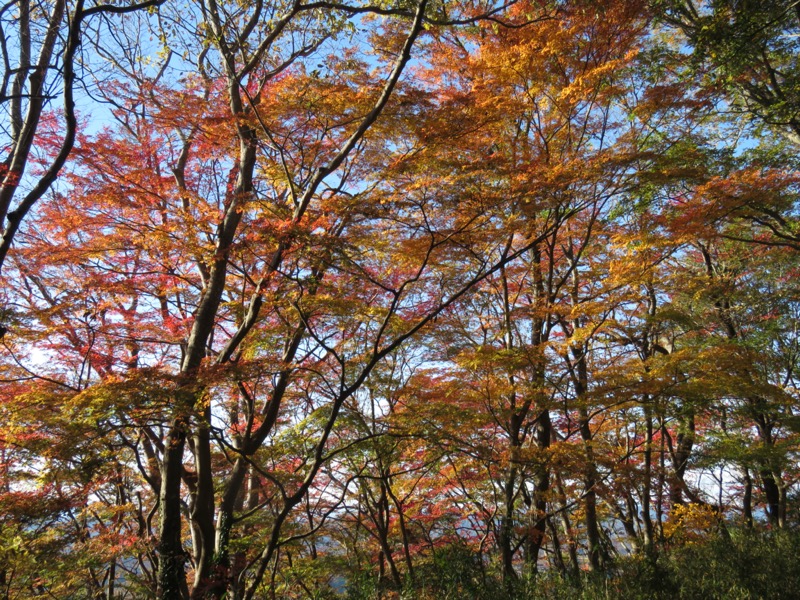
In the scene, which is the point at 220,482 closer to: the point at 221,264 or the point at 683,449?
the point at 221,264

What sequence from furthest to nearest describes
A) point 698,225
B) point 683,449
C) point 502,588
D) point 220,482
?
point 683,449
point 220,482
point 698,225
point 502,588

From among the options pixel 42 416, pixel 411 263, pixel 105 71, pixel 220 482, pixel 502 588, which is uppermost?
pixel 105 71

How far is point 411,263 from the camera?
6258 millimetres

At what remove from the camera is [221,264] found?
20.1 ft

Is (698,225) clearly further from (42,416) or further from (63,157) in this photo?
(42,416)

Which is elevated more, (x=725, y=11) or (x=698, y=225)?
(x=725, y=11)

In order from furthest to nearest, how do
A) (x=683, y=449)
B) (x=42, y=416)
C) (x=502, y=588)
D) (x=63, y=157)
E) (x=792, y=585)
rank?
(x=683, y=449) < (x=502, y=588) < (x=42, y=416) < (x=792, y=585) < (x=63, y=157)

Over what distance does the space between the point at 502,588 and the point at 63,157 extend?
5516 mm

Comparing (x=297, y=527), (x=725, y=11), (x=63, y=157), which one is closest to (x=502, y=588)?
(x=297, y=527)

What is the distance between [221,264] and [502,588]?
5.03 metres

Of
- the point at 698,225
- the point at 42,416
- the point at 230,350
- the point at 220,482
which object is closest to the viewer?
the point at 42,416

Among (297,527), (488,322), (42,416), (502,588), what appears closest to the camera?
(42,416)

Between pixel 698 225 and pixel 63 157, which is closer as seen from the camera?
pixel 63 157

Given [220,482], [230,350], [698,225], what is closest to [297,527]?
[220,482]
